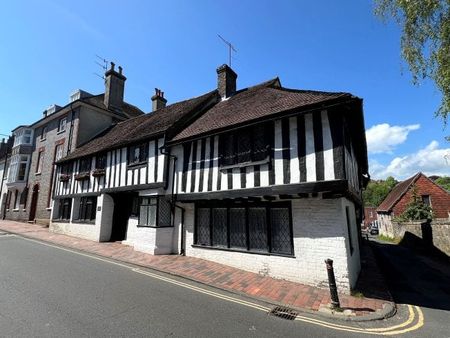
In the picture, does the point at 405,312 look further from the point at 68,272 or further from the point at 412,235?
the point at 412,235

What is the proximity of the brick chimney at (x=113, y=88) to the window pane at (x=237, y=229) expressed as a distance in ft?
54.5

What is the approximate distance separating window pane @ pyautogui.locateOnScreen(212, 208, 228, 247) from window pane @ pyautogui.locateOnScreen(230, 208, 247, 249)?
12.3 inches

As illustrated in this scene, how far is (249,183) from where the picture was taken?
872cm

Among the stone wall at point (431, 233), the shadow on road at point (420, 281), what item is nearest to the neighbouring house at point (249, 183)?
the shadow on road at point (420, 281)

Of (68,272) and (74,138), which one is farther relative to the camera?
(74,138)

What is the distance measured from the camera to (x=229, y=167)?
925 centimetres

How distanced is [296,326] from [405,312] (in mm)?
2989

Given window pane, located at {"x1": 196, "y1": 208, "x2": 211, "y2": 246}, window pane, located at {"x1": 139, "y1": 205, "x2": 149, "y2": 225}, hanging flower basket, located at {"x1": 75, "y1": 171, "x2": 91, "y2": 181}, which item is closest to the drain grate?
window pane, located at {"x1": 196, "y1": 208, "x2": 211, "y2": 246}

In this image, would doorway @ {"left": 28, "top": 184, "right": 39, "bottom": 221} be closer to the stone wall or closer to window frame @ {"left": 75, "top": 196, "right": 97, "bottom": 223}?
window frame @ {"left": 75, "top": 196, "right": 97, "bottom": 223}

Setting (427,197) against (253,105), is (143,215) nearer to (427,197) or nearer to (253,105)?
(253,105)

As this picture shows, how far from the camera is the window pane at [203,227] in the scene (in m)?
10.3

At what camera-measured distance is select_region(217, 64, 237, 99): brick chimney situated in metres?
14.6

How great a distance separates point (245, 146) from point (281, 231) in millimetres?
2990

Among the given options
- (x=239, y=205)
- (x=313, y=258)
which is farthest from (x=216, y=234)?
(x=313, y=258)
